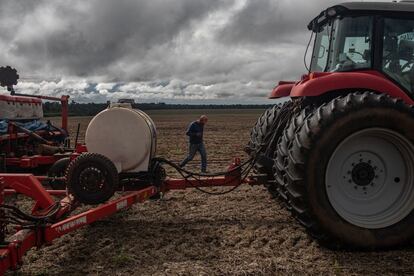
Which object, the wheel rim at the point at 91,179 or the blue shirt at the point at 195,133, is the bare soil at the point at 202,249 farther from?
the blue shirt at the point at 195,133

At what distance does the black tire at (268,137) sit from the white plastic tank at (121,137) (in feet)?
5.24

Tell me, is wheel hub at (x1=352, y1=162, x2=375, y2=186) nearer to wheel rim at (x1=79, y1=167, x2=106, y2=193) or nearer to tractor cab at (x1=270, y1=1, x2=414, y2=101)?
tractor cab at (x1=270, y1=1, x2=414, y2=101)

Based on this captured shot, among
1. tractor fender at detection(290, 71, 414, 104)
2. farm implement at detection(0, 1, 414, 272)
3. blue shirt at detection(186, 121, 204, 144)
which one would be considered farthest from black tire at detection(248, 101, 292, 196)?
blue shirt at detection(186, 121, 204, 144)

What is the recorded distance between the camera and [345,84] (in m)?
5.34

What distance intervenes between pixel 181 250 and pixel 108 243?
958 mm

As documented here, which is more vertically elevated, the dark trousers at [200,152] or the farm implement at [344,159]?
the farm implement at [344,159]

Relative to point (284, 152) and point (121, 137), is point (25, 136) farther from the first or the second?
point (284, 152)

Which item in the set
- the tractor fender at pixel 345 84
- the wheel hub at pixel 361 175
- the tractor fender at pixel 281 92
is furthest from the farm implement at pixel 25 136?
the wheel hub at pixel 361 175

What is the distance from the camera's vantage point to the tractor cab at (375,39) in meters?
5.54

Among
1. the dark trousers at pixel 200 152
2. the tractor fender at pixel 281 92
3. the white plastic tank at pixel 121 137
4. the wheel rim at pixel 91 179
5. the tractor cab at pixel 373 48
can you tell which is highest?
the tractor cab at pixel 373 48

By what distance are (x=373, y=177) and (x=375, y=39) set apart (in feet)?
5.30

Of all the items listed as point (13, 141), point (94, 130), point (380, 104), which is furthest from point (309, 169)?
point (13, 141)

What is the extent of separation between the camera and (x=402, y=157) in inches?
211

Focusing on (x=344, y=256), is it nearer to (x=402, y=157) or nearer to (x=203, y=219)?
(x=402, y=157)
